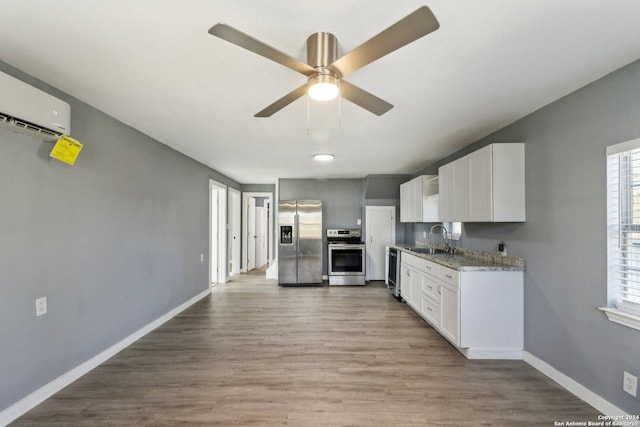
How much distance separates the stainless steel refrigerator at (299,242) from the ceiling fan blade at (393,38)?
445 centimetres

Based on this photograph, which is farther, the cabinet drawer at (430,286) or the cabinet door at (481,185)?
the cabinet drawer at (430,286)

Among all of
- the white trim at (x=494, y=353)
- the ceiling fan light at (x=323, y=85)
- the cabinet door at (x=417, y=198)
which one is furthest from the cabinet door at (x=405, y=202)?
the ceiling fan light at (x=323, y=85)

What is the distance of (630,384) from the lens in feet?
5.80

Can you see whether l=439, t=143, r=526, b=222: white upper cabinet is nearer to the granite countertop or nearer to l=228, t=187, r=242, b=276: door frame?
the granite countertop

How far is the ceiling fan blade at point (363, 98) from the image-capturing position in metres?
1.56

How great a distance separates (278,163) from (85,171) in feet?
8.60

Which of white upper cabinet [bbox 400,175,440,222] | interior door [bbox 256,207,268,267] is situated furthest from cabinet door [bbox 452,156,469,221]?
interior door [bbox 256,207,268,267]

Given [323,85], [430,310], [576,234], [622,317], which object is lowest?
[430,310]

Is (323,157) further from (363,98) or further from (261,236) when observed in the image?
(261,236)

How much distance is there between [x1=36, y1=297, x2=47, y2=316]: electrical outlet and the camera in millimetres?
1999

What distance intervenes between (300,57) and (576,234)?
239 centimetres

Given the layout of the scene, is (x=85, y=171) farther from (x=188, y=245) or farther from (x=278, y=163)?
(x=278, y=163)

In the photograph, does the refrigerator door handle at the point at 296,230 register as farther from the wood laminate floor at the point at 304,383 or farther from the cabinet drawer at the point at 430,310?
the cabinet drawer at the point at 430,310

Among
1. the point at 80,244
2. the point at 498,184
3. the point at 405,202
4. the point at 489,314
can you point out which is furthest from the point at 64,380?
the point at 405,202
